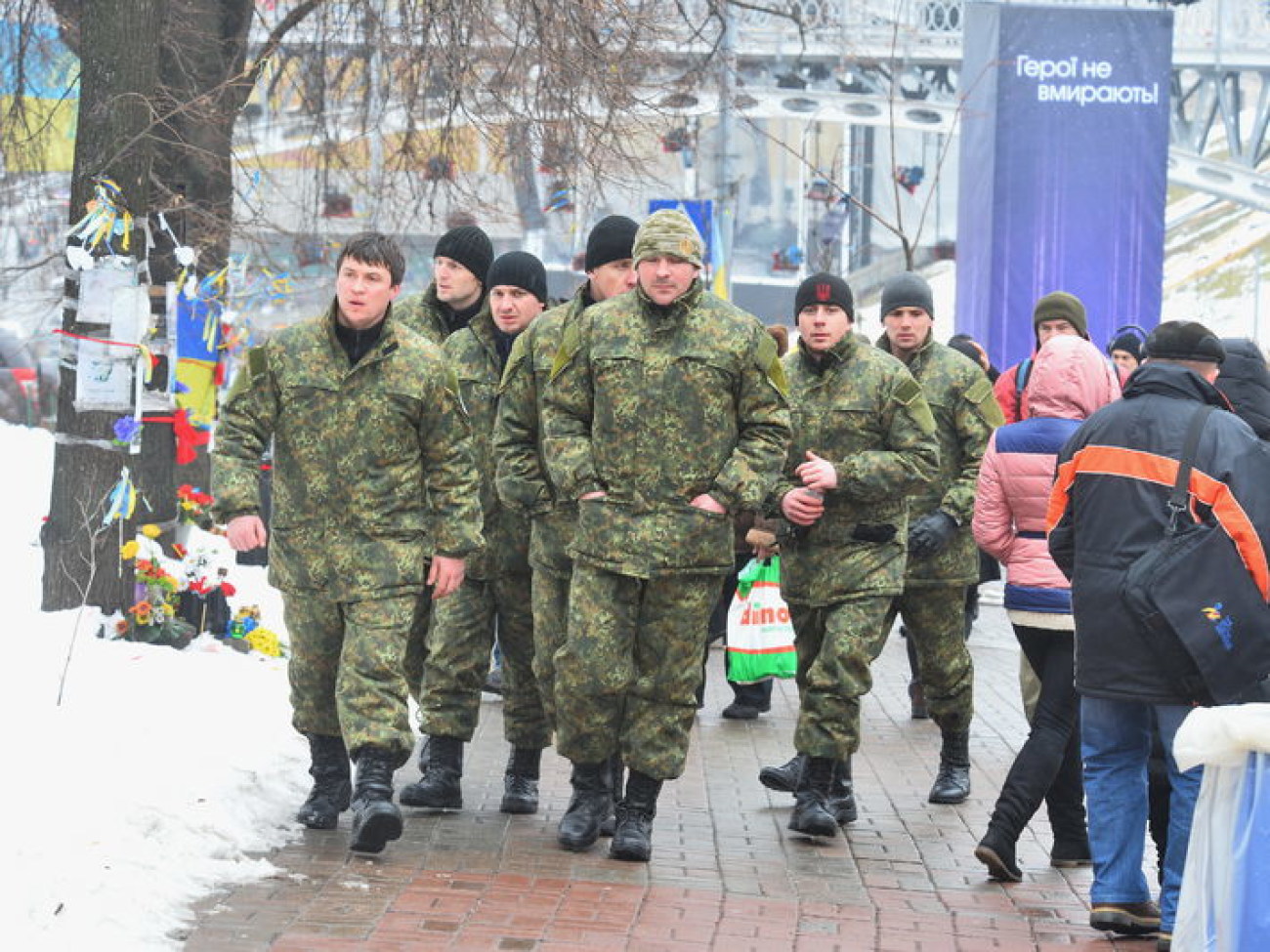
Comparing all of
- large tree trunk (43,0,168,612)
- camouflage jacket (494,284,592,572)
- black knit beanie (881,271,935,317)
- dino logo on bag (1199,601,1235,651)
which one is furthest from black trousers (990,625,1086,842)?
large tree trunk (43,0,168,612)

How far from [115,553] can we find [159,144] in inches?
118

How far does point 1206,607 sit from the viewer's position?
5375 millimetres

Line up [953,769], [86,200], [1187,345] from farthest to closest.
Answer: [86,200]
[953,769]
[1187,345]

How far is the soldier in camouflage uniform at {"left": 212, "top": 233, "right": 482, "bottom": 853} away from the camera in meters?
6.39

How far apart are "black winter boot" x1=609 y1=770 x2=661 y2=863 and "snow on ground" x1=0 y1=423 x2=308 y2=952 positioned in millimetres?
1115

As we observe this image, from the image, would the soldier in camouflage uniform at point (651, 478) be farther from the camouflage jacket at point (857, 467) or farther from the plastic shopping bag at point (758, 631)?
the plastic shopping bag at point (758, 631)

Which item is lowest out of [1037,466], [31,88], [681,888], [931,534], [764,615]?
[681,888]

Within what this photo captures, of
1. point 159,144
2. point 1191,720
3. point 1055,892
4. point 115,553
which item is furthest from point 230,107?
point 1191,720

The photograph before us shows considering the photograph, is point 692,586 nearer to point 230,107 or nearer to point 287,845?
point 287,845

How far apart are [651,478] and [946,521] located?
5.80ft

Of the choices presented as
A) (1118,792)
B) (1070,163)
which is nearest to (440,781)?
(1118,792)

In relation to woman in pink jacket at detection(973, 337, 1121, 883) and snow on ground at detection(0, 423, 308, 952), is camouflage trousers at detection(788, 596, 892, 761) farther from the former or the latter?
snow on ground at detection(0, 423, 308, 952)

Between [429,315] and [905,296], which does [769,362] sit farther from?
[429,315]

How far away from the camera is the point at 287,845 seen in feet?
21.2
